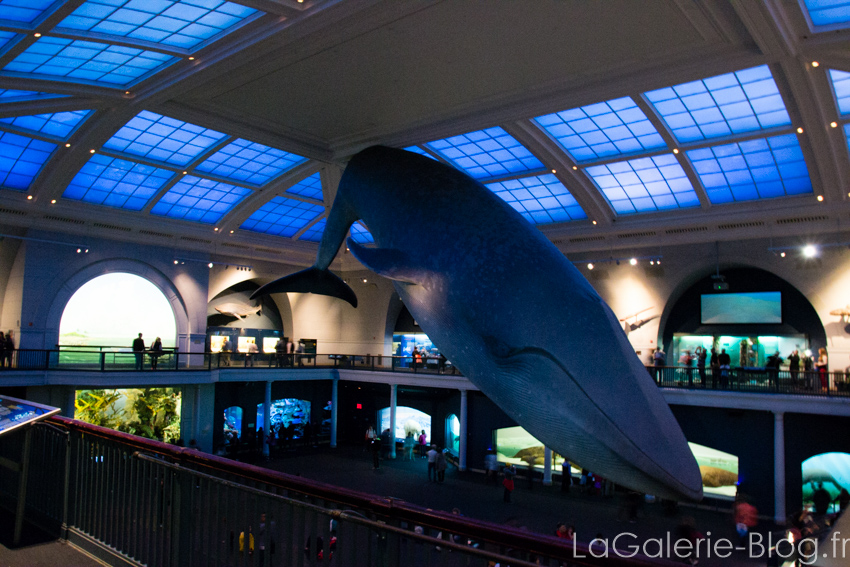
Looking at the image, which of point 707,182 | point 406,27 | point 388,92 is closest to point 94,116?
point 388,92

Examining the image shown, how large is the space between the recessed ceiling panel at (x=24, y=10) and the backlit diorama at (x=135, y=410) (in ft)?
48.6

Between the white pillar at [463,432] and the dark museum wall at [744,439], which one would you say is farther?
the white pillar at [463,432]

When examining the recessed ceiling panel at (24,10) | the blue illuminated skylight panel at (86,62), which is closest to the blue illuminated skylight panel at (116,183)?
the blue illuminated skylight panel at (86,62)

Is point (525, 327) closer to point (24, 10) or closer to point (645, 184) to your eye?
point (24, 10)

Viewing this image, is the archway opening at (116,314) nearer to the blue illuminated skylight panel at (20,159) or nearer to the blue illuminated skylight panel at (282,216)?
the blue illuminated skylight panel at (20,159)

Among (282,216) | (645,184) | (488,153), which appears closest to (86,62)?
(488,153)

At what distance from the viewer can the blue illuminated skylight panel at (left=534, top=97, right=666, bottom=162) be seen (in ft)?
62.0

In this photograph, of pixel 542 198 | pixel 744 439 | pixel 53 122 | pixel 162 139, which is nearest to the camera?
A: pixel 53 122

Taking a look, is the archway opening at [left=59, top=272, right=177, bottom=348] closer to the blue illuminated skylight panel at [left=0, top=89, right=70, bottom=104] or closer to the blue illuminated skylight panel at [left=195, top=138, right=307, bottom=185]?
the blue illuminated skylight panel at [left=195, top=138, right=307, bottom=185]

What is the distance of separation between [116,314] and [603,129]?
24.2 m

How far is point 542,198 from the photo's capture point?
85.7 ft

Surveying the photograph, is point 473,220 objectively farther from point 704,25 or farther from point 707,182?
point 707,182

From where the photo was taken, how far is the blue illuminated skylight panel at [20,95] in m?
17.4

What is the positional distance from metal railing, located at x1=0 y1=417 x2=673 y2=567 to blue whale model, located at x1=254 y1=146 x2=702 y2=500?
0.50 meters
